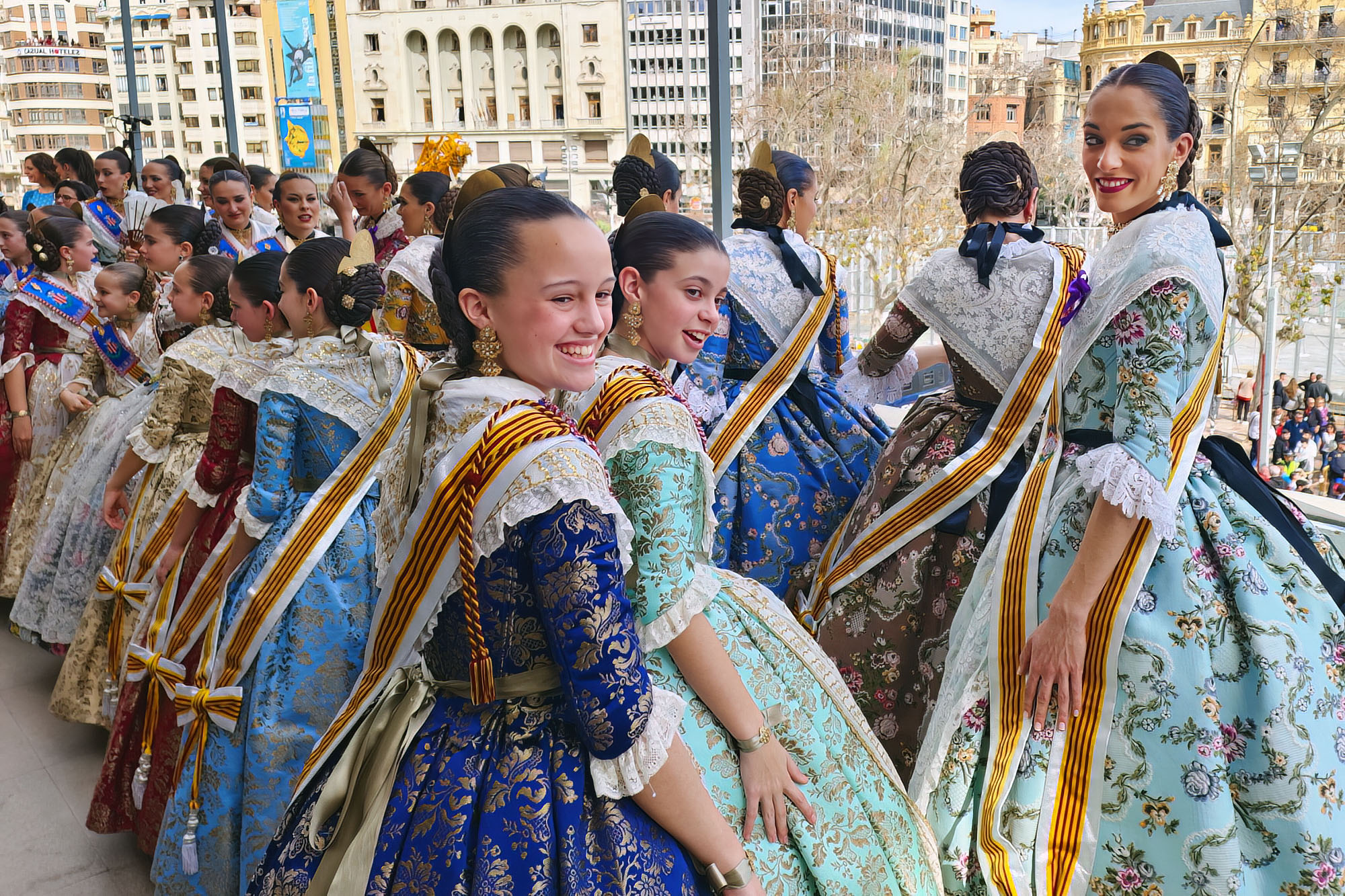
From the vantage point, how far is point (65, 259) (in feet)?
12.4

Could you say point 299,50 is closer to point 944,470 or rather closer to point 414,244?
point 414,244

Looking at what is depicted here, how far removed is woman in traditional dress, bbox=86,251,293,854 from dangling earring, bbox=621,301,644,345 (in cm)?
90

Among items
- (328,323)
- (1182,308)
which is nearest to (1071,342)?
(1182,308)

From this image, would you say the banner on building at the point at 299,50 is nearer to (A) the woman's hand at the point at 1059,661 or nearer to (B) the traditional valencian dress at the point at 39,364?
(B) the traditional valencian dress at the point at 39,364

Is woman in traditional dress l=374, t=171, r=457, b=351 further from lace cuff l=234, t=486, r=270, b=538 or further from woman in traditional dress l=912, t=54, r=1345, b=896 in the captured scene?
woman in traditional dress l=912, t=54, r=1345, b=896

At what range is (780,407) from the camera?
2316mm

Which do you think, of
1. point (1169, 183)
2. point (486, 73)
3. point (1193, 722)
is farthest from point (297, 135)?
point (486, 73)

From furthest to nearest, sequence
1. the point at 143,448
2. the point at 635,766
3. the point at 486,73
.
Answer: the point at 486,73
the point at 143,448
the point at 635,766

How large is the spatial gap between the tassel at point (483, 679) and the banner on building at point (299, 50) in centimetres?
862

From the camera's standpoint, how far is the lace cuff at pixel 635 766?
40.9 inches

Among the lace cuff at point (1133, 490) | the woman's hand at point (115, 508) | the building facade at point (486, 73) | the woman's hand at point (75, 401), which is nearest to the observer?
the lace cuff at point (1133, 490)

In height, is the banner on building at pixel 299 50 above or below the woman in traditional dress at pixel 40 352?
above

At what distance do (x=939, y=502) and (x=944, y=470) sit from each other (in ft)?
0.20

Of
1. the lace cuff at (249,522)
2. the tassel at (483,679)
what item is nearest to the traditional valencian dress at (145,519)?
the lace cuff at (249,522)
